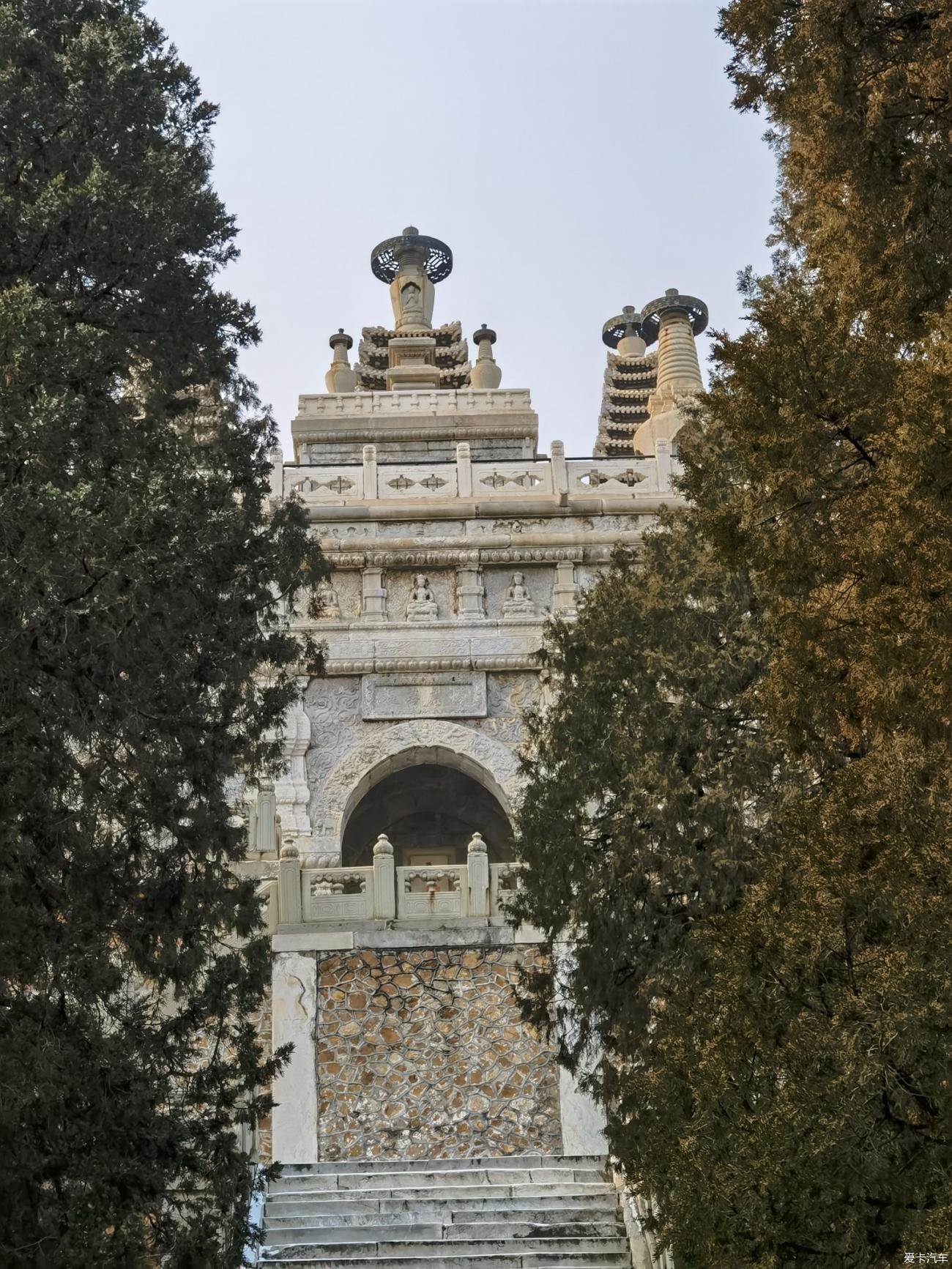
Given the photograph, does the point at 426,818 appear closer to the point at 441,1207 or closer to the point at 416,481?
the point at 416,481

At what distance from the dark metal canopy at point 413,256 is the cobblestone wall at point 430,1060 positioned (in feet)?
62.9

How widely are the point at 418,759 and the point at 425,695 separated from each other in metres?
0.73

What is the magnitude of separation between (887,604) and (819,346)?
1196 mm

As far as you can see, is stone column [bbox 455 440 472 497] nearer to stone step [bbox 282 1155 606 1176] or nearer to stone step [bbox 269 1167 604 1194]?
stone step [bbox 282 1155 606 1176]

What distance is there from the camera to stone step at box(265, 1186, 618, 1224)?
11359 millimetres

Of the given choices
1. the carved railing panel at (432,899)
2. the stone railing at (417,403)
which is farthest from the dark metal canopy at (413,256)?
the carved railing panel at (432,899)

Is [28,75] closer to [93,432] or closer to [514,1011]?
[93,432]

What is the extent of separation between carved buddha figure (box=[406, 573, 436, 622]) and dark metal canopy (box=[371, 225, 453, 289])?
1225cm

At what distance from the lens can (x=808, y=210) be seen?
7.80m

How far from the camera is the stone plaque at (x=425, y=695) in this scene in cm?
1941

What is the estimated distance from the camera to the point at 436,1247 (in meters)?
10.8

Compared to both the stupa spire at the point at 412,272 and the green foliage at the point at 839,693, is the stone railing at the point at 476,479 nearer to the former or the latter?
the stupa spire at the point at 412,272

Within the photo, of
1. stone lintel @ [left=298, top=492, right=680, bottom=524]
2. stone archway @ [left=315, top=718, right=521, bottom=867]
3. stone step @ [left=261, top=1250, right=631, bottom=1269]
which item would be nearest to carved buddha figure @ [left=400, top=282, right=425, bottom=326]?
stone lintel @ [left=298, top=492, right=680, bottom=524]

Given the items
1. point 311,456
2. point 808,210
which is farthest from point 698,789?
point 311,456
